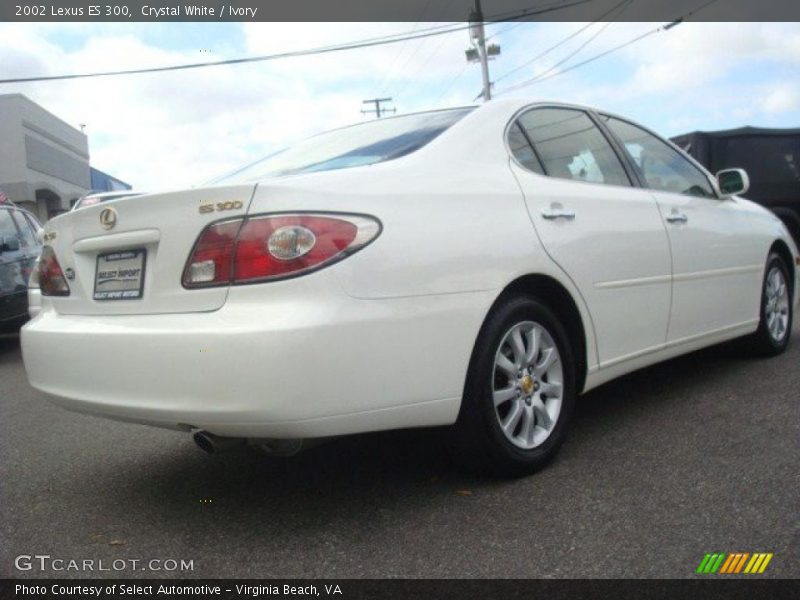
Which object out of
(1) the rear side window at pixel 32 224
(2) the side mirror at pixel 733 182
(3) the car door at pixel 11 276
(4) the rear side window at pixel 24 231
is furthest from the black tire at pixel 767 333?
(1) the rear side window at pixel 32 224

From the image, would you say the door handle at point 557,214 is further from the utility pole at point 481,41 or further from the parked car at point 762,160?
the utility pole at point 481,41

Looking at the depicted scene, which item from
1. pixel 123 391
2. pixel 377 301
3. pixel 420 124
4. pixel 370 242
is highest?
pixel 420 124

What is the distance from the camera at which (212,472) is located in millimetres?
3453

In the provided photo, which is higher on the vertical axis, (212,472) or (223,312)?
(223,312)

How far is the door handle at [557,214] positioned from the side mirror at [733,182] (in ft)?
6.45

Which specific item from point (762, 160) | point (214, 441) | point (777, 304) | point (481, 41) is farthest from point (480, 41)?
point (214, 441)

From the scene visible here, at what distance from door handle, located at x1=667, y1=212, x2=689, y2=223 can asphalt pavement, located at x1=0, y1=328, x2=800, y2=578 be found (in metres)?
0.98

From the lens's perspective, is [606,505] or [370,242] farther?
[606,505]

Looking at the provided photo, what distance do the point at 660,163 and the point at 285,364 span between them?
2.98m

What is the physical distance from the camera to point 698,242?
4.28 meters

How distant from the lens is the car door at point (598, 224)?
3.32 m
